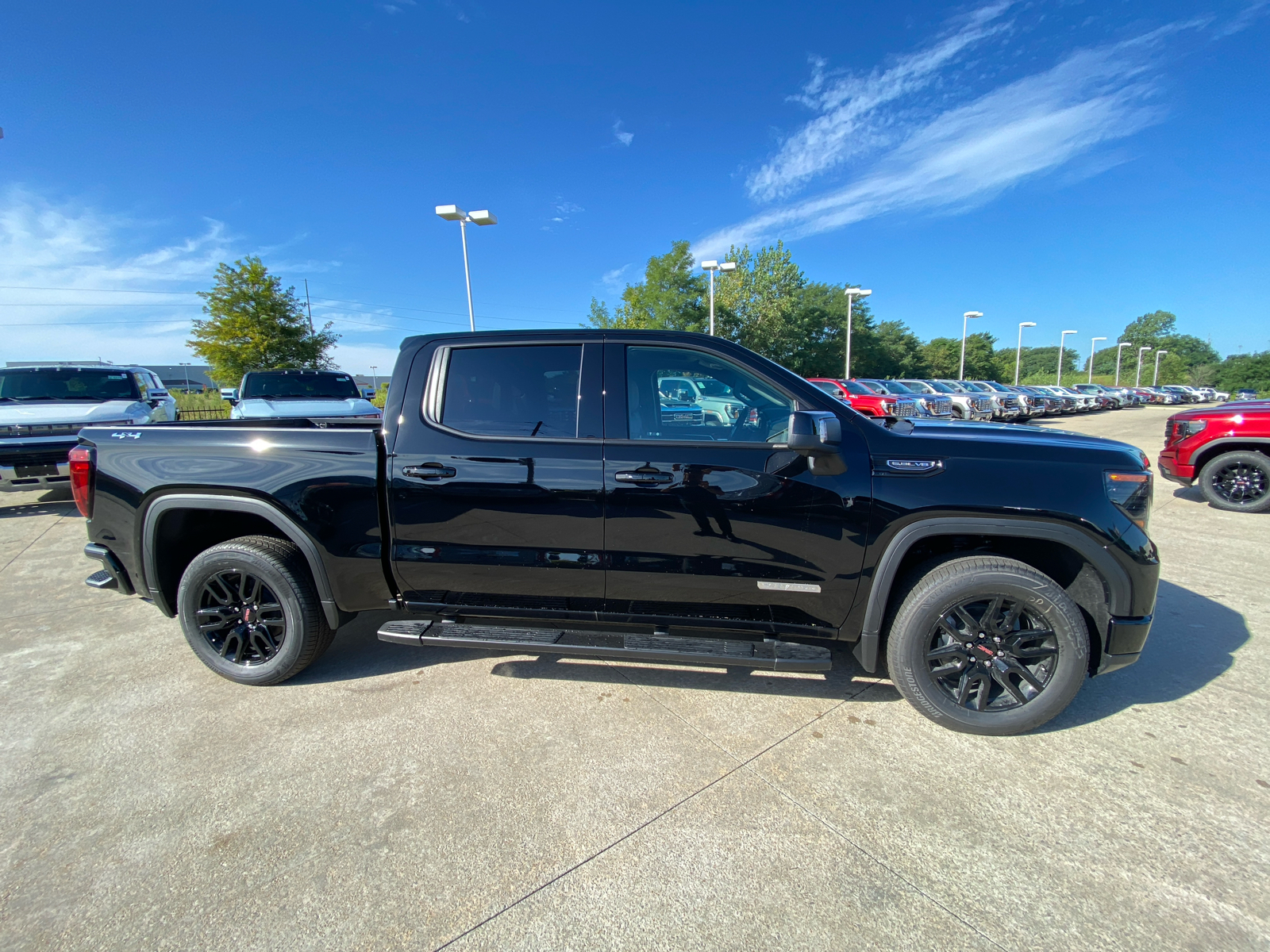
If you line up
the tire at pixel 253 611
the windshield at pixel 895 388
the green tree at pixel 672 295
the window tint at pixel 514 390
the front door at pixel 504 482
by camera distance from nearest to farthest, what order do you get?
1. the front door at pixel 504 482
2. the window tint at pixel 514 390
3. the tire at pixel 253 611
4. the windshield at pixel 895 388
5. the green tree at pixel 672 295

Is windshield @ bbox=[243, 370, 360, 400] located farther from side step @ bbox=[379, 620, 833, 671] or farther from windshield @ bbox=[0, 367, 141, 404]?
side step @ bbox=[379, 620, 833, 671]

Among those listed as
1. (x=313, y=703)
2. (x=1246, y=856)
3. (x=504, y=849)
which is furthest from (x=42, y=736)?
(x=1246, y=856)

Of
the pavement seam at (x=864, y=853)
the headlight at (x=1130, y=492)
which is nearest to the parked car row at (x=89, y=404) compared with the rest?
the pavement seam at (x=864, y=853)

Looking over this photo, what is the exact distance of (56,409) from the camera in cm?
702

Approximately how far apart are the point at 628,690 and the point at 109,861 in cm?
210

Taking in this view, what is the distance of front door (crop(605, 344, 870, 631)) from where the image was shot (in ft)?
8.18

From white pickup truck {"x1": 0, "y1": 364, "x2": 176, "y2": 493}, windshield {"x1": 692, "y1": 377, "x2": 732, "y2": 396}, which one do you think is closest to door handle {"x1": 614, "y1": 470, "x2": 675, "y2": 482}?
windshield {"x1": 692, "y1": 377, "x2": 732, "y2": 396}

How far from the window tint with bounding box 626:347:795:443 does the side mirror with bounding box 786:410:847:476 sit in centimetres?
22

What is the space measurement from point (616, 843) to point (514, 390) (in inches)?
80.2

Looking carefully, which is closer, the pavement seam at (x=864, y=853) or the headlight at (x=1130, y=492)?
the pavement seam at (x=864, y=853)

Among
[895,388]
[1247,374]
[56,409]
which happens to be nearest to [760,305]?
[895,388]

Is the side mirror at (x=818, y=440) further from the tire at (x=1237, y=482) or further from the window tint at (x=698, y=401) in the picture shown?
the tire at (x=1237, y=482)

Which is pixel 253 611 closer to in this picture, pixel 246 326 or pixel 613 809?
pixel 613 809

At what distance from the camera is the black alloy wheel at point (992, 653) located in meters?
2.48
